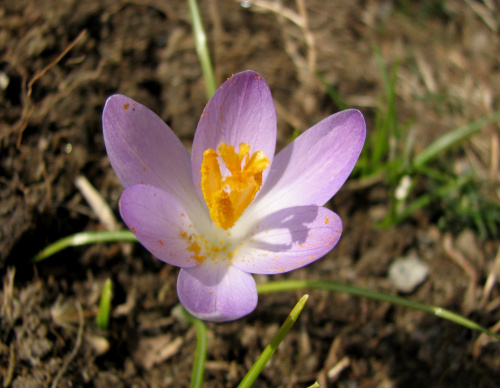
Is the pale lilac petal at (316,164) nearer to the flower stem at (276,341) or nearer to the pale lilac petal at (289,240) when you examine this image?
the pale lilac petal at (289,240)

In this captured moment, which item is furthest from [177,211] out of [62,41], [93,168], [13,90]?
[62,41]

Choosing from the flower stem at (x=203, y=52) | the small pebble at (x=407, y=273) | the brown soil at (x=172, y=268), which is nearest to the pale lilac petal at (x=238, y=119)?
the flower stem at (x=203, y=52)

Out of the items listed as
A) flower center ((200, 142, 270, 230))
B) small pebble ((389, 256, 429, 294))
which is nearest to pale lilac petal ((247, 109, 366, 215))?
flower center ((200, 142, 270, 230))

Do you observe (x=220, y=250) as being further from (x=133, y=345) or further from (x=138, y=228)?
(x=133, y=345)

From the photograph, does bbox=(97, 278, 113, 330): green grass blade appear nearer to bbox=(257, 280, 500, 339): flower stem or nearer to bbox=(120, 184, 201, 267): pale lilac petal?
bbox=(120, 184, 201, 267): pale lilac petal

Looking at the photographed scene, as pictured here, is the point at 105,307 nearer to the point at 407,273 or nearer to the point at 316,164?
the point at 316,164

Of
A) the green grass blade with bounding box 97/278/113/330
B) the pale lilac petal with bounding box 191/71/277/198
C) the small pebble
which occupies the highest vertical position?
the pale lilac petal with bounding box 191/71/277/198
